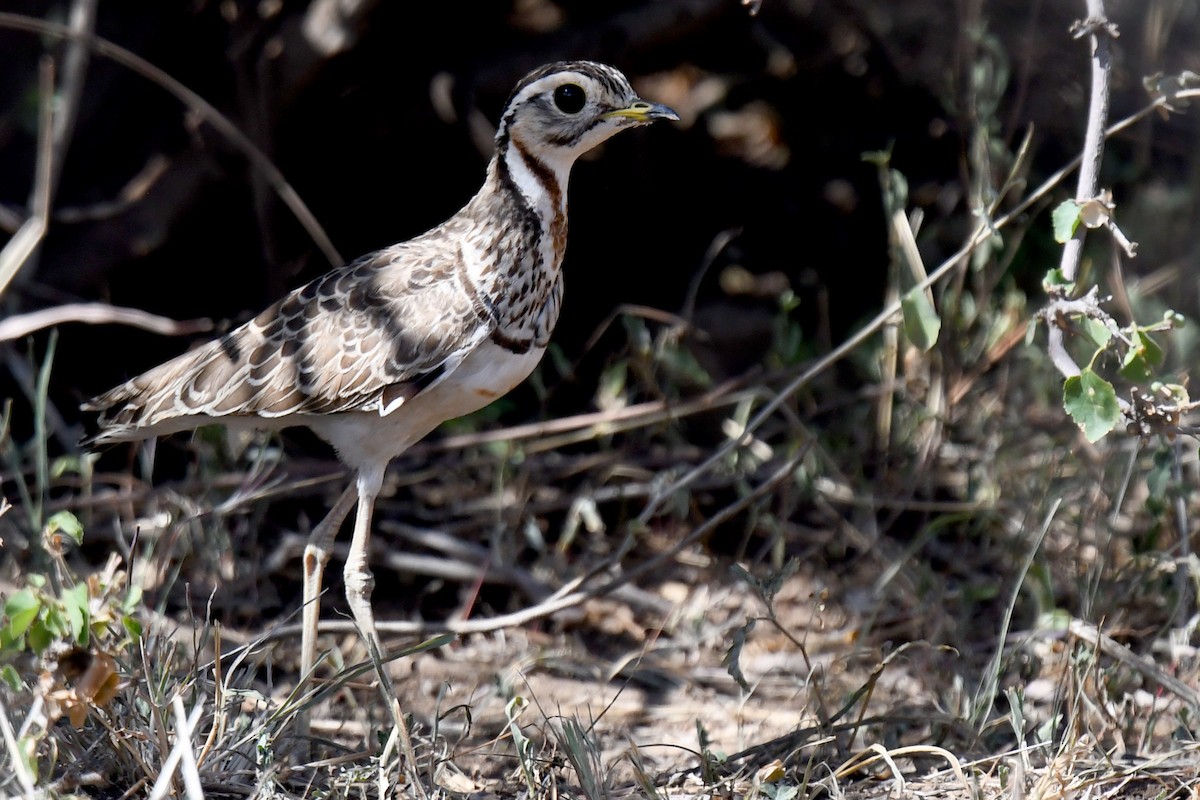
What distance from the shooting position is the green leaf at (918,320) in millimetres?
3527

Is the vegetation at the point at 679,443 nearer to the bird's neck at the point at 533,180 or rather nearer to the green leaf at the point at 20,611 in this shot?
the green leaf at the point at 20,611

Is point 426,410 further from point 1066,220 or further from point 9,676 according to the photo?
point 1066,220

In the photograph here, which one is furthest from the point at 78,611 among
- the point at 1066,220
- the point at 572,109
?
the point at 1066,220

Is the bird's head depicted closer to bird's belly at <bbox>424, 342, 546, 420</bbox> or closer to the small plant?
bird's belly at <bbox>424, 342, 546, 420</bbox>

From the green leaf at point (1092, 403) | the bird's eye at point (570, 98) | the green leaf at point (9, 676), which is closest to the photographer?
the green leaf at point (9, 676)

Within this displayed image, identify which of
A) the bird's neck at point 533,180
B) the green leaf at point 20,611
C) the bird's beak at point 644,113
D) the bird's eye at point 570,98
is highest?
the bird's eye at point 570,98

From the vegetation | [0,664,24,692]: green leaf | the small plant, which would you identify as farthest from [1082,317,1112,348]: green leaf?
[0,664,24,692]: green leaf

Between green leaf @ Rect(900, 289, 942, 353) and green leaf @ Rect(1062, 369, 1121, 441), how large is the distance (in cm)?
70

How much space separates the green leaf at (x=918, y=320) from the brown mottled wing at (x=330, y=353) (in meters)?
1.10

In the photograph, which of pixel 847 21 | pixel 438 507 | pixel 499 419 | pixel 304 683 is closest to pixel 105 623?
pixel 304 683

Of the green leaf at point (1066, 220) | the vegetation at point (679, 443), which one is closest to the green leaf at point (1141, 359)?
the vegetation at point (679, 443)

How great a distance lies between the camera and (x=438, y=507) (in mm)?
5109

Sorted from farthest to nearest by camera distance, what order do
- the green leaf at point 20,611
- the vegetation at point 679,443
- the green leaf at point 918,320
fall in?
the green leaf at point 918,320 → the vegetation at point 679,443 → the green leaf at point 20,611

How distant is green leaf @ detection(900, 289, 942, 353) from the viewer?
11.6 ft
